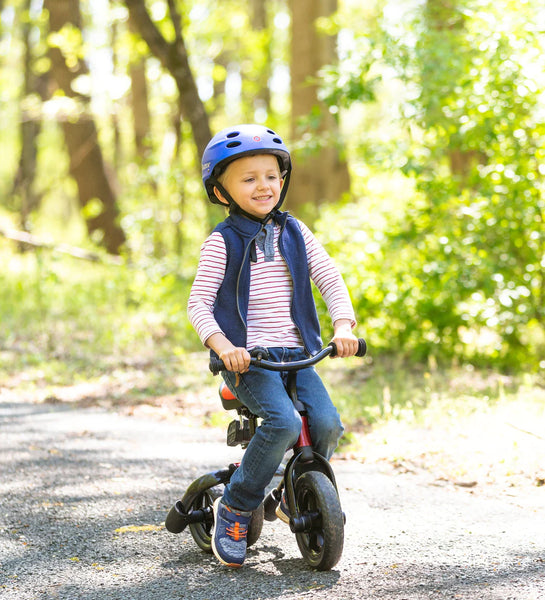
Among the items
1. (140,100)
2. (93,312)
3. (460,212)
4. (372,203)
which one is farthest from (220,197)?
(140,100)

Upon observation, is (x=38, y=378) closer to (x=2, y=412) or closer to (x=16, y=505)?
(x=2, y=412)

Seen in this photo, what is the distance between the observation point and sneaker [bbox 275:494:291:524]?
11.8 ft

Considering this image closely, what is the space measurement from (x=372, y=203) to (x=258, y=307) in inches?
248

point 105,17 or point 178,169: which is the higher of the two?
point 105,17

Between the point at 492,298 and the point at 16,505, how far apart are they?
5.06 metres

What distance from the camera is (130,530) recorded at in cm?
406

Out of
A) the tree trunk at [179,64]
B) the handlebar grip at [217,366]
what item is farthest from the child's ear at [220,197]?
the tree trunk at [179,64]

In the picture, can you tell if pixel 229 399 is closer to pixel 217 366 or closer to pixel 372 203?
pixel 217 366

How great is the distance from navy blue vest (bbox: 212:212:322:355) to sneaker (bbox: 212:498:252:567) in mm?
751

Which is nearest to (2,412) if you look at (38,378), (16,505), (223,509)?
(38,378)

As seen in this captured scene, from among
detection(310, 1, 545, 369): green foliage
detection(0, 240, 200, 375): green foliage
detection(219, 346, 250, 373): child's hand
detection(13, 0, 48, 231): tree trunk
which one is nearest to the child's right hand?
detection(219, 346, 250, 373): child's hand

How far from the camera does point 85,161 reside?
15.4 m

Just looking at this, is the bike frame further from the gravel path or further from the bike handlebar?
the gravel path

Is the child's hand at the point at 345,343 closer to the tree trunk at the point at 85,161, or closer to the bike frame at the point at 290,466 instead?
the bike frame at the point at 290,466
